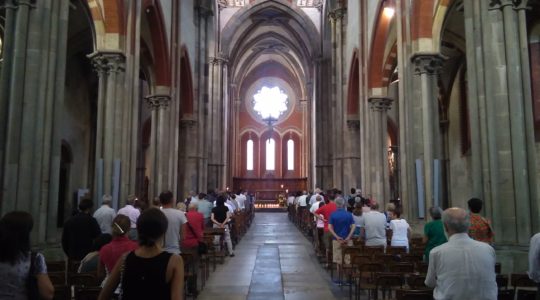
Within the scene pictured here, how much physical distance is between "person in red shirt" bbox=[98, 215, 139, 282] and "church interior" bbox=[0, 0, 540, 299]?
4027mm

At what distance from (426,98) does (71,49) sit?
14361mm

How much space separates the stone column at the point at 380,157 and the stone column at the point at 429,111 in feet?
18.5

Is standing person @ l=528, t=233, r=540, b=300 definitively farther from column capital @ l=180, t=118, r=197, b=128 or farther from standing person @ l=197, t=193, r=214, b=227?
column capital @ l=180, t=118, r=197, b=128

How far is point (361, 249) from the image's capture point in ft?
26.9

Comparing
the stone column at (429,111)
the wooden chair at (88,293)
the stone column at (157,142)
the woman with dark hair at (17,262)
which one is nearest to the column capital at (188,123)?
the stone column at (157,142)

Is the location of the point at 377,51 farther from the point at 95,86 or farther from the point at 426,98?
the point at 95,86

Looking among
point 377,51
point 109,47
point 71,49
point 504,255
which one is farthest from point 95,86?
point 504,255

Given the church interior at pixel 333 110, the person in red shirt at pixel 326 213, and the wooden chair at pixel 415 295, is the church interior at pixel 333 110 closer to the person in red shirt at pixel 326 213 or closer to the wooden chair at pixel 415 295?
the person in red shirt at pixel 326 213

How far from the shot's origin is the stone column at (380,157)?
18.2 meters

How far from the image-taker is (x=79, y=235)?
654 cm

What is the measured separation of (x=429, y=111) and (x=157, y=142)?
9977 millimetres

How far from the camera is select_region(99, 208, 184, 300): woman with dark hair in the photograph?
2.66m

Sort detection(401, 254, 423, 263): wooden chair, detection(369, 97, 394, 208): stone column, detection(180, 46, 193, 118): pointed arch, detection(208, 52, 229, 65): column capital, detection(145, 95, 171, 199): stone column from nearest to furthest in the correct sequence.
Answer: detection(401, 254, 423, 263): wooden chair < detection(145, 95, 171, 199): stone column < detection(369, 97, 394, 208): stone column < detection(180, 46, 193, 118): pointed arch < detection(208, 52, 229, 65): column capital

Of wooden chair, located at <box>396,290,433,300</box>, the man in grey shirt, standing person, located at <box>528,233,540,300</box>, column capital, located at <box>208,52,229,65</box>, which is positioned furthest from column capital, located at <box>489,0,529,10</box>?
column capital, located at <box>208,52,229,65</box>
